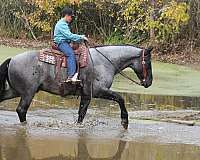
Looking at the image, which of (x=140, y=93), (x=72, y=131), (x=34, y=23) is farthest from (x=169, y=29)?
(x=72, y=131)

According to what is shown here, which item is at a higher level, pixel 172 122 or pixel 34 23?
pixel 172 122

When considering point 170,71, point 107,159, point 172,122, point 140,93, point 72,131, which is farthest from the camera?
point 170,71

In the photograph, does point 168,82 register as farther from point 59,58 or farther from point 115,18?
point 115,18

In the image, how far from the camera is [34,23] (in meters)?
32.0

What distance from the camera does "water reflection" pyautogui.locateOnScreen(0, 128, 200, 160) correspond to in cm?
859

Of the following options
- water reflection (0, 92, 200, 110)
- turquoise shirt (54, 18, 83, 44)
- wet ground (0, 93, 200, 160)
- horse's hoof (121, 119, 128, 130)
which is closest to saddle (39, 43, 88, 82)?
turquoise shirt (54, 18, 83, 44)

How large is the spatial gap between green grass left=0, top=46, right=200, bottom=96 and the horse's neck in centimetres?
574

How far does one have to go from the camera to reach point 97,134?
10.6m

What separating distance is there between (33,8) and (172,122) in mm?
22104

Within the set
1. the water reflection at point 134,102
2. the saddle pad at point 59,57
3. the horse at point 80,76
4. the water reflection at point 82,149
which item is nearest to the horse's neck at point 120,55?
the horse at point 80,76

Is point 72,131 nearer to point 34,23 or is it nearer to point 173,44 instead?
point 173,44

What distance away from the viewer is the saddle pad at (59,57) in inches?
444

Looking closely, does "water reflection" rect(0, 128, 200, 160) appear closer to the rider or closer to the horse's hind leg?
the horse's hind leg

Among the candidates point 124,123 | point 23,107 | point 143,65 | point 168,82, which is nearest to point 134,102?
point 143,65
